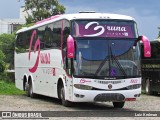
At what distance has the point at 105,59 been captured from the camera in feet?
55.6

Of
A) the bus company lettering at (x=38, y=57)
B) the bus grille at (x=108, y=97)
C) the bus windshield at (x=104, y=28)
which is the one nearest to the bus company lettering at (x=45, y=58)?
the bus company lettering at (x=38, y=57)

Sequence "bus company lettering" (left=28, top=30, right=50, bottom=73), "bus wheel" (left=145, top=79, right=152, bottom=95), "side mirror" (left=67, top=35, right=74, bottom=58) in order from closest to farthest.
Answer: "side mirror" (left=67, top=35, right=74, bottom=58)
"bus company lettering" (left=28, top=30, right=50, bottom=73)
"bus wheel" (left=145, top=79, right=152, bottom=95)

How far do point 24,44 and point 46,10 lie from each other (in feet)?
148

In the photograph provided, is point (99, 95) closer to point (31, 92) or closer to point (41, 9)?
point (31, 92)

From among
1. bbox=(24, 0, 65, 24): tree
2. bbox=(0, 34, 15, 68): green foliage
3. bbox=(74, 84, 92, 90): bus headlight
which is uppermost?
bbox=(24, 0, 65, 24): tree

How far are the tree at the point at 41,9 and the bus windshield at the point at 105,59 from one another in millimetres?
51526

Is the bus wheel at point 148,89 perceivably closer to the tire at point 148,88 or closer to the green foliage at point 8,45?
the tire at point 148,88

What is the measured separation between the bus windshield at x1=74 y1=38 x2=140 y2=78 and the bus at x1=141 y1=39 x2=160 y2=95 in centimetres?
1054

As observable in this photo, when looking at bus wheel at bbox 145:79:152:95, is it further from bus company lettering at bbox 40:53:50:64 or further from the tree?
the tree

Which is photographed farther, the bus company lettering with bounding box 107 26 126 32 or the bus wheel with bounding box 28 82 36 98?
the bus wheel with bounding box 28 82 36 98

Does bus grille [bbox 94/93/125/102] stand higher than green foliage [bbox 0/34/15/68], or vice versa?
green foliage [bbox 0/34/15/68]

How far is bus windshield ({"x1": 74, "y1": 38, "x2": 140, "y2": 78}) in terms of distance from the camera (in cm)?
1686

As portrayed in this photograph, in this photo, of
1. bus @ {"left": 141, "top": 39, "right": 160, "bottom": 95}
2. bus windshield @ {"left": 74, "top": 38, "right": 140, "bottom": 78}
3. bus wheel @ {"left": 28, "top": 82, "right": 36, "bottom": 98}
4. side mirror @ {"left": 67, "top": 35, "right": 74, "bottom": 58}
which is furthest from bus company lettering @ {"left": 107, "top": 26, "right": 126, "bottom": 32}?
bus @ {"left": 141, "top": 39, "right": 160, "bottom": 95}

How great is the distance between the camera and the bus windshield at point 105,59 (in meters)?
16.9
